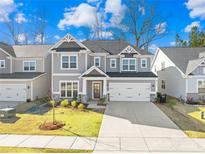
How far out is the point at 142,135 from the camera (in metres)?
9.56

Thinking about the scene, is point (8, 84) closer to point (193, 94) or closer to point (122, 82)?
point (122, 82)

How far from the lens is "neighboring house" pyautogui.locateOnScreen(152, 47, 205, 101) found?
762 inches

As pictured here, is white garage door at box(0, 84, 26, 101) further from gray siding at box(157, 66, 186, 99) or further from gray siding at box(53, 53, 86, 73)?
gray siding at box(157, 66, 186, 99)

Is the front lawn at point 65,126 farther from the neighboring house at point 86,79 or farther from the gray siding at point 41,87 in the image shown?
the gray siding at point 41,87

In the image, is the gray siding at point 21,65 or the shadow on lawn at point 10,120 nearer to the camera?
the shadow on lawn at point 10,120

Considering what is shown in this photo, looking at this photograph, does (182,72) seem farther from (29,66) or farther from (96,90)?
(29,66)

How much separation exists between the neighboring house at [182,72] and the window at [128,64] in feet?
17.1

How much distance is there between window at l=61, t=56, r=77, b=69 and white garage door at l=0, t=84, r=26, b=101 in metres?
5.43

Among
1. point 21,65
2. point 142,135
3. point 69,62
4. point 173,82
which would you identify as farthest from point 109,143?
point 21,65

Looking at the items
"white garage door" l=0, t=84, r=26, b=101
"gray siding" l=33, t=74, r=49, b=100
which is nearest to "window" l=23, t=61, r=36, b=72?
"gray siding" l=33, t=74, r=49, b=100

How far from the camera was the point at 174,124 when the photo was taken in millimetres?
11703

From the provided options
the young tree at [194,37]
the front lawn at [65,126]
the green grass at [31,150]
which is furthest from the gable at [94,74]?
the young tree at [194,37]

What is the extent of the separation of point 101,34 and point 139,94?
819 inches

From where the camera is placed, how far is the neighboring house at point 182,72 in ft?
63.5
